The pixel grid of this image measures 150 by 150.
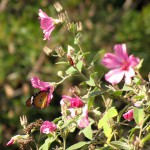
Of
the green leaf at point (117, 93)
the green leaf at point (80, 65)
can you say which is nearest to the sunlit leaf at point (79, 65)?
the green leaf at point (80, 65)

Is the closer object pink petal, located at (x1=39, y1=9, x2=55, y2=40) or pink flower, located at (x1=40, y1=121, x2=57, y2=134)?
pink flower, located at (x1=40, y1=121, x2=57, y2=134)

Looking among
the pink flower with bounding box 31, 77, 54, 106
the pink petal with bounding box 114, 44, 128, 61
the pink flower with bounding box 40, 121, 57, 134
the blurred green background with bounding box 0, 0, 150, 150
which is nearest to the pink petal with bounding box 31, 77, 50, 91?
the pink flower with bounding box 31, 77, 54, 106

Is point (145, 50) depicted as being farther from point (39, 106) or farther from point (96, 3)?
point (39, 106)

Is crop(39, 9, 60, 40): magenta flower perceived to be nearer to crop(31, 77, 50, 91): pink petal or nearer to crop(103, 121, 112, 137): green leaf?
crop(31, 77, 50, 91): pink petal

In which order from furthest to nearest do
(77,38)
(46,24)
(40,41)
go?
(40,41) < (46,24) < (77,38)

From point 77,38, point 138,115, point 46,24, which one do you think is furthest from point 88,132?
point 46,24

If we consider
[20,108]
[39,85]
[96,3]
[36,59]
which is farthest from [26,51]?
[39,85]

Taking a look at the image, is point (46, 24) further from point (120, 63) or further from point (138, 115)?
point (138, 115)
